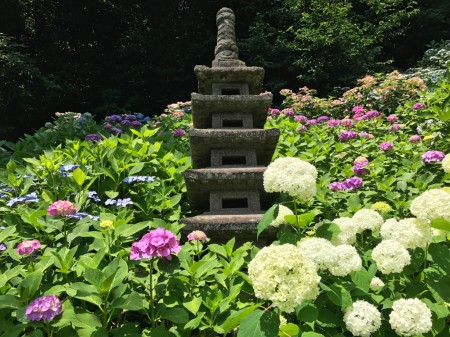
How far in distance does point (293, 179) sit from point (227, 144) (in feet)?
5.88

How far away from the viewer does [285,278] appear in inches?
49.9

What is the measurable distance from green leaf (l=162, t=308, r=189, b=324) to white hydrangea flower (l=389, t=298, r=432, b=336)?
876 mm

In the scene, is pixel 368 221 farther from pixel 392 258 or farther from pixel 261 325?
pixel 261 325

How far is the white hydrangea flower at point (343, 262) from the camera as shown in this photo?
4.79ft

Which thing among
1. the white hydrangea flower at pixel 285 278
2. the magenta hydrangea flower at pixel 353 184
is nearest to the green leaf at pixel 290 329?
the white hydrangea flower at pixel 285 278

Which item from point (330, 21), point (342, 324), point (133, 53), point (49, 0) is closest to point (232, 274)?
point (342, 324)

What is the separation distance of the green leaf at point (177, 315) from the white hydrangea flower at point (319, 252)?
662 mm

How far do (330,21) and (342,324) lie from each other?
36.1 ft

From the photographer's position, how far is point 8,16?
11492mm

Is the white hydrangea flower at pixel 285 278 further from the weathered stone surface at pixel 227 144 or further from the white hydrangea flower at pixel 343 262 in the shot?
the weathered stone surface at pixel 227 144

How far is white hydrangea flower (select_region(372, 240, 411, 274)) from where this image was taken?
1.52 m

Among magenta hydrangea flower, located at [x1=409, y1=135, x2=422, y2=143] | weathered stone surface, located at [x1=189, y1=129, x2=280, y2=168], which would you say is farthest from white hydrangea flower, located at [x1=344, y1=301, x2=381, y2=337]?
magenta hydrangea flower, located at [x1=409, y1=135, x2=422, y2=143]

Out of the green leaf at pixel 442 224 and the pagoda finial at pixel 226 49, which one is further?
the pagoda finial at pixel 226 49

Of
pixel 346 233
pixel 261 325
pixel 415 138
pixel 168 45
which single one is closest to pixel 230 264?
pixel 346 233
